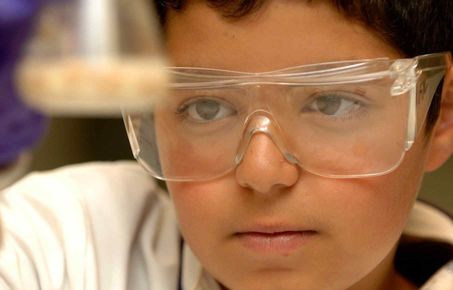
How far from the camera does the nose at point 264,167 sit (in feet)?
2.53

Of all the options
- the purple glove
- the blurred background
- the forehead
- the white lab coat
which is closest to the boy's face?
the forehead

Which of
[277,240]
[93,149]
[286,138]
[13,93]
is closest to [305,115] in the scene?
[286,138]

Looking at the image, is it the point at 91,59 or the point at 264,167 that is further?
the point at 264,167

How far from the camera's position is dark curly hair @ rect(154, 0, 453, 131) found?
800mm

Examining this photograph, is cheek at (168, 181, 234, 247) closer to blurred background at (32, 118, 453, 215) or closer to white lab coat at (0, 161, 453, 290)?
white lab coat at (0, 161, 453, 290)

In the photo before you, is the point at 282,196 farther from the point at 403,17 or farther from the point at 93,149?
the point at 93,149

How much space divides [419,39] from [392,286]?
39 cm

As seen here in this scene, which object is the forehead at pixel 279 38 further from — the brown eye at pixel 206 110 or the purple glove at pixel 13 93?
the purple glove at pixel 13 93

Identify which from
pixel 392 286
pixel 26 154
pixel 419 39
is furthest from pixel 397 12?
pixel 26 154

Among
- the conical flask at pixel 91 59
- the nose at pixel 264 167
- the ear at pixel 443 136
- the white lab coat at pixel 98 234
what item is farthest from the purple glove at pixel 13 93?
the ear at pixel 443 136

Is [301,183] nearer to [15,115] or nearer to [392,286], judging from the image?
[392,286]

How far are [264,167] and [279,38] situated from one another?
13cm

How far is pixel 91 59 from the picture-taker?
0.34 meters

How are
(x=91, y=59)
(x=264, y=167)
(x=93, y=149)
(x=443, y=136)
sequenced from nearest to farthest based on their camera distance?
(x=91, y=59) → (x=264, y=167) → (x=443, y=136) → (x=93, y=149)
